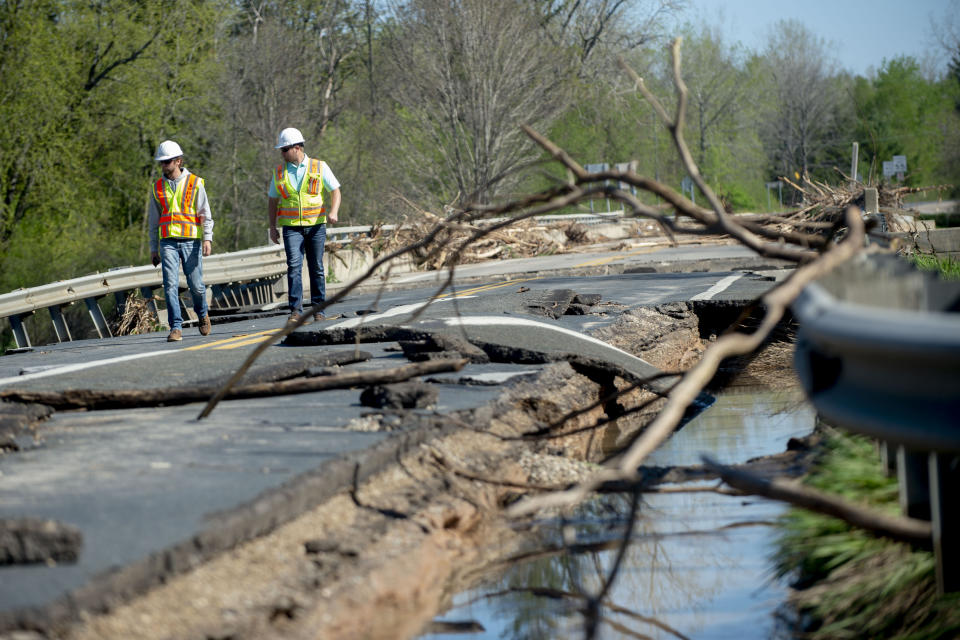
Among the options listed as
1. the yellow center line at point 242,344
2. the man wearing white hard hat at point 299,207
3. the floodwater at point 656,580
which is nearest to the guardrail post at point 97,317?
the man wearing white hard hat at point 299,207

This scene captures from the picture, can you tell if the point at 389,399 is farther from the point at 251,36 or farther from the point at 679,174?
the point at 679,174

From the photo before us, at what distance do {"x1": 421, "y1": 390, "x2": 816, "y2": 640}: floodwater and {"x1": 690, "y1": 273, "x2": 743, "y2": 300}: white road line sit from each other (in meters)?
7.07

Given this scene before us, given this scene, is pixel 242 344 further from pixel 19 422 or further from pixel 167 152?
pixel 19 422

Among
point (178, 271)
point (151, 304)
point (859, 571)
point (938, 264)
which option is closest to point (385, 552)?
point (859, 571)

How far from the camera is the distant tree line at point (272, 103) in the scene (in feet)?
89.0

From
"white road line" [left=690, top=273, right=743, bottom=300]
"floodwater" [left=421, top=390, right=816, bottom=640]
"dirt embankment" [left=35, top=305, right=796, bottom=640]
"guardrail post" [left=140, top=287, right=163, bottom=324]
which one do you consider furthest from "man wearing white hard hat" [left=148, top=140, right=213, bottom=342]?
"floodwater" [left=421, top=390, right=816, bottom=640]

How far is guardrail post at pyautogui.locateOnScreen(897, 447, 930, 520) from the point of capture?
122 inches

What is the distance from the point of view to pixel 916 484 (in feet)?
10.2

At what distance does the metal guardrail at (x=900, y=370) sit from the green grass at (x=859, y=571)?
0.75 ft

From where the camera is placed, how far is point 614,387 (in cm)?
818

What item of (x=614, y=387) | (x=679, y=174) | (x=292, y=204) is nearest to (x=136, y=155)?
(x=292, y=204)

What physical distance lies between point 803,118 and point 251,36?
54785 mm

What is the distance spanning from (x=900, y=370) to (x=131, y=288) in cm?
1384

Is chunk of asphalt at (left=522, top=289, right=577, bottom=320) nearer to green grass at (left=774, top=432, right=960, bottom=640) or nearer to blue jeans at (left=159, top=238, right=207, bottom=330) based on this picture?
blue jeans at (left=159, top=238, right=207, bottom=330)
